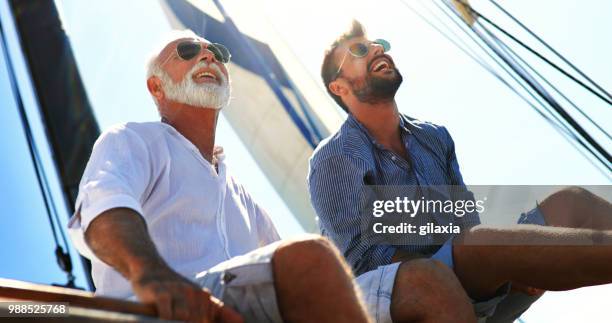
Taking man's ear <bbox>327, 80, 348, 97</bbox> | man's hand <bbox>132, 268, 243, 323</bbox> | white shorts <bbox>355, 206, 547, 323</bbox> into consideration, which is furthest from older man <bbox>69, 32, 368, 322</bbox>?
man's ear <bbox>327, 80, 348, 97</bbox>

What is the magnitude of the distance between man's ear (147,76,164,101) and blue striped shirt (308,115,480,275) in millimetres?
478

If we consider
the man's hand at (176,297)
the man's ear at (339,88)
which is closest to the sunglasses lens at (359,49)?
the man's ear at (339,88)

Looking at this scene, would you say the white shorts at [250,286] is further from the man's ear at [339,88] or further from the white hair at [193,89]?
the man's ear at [339,88]

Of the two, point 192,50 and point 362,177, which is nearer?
point 362,177

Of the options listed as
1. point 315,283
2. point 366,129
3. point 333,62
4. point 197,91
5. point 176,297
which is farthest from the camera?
point 333,62

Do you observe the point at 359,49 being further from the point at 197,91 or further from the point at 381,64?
the point at 197,91

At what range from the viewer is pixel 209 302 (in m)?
1.82

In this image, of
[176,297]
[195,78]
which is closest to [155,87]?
[195,78]

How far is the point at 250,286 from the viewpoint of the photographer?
6.57 ft

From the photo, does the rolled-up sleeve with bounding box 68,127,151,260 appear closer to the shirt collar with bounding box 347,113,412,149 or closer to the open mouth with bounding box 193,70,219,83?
the open mouth with bounding box 193,70,219,83

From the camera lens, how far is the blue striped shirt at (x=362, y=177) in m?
2.81

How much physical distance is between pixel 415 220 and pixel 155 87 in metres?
0.83

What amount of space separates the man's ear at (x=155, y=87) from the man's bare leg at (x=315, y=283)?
1.10 m

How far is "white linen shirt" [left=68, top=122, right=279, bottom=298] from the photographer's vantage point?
7.39 feet
